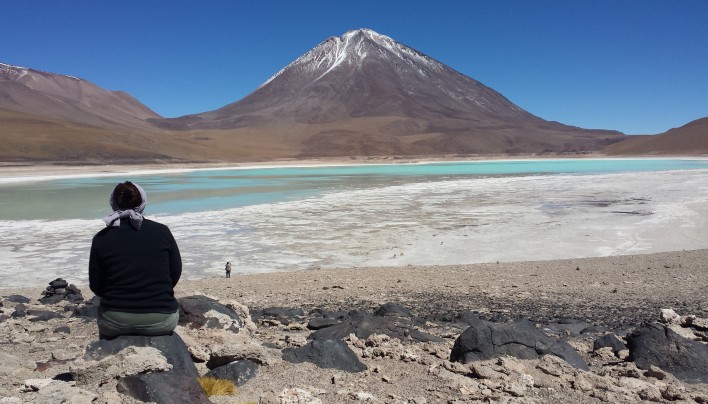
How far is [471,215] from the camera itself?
14.8 metres

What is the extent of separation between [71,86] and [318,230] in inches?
7353

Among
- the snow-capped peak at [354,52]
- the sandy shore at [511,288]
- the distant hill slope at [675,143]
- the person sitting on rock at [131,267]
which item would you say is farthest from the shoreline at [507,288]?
the snow-capped peak at [354,52]

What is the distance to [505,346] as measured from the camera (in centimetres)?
355

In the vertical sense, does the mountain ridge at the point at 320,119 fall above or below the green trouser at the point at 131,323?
above

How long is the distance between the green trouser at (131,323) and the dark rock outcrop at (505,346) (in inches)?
66.6

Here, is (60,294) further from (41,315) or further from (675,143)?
(675,143)

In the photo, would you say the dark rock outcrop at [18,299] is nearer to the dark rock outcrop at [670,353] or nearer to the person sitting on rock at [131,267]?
the person sitting on rock at [131,267]

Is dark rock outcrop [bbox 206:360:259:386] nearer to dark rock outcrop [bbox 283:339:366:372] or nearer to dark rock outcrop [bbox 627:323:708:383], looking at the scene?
dark rock outcrop [bbox 283:339:366:372]

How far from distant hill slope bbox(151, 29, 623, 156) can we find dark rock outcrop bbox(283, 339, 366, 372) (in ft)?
277

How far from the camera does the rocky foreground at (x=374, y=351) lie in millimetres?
2820

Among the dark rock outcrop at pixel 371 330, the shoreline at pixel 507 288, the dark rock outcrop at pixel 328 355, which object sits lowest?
the shoreline at pixel 507 288

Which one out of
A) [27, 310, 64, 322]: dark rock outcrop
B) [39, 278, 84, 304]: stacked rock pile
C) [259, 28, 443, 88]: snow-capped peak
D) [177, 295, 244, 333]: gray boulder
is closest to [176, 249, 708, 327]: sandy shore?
[39, 278, 84, 304]: stacked rock pile

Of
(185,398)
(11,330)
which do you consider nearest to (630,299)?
(185,398)

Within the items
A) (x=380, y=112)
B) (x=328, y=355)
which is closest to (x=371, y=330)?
(x=328, y=355)
